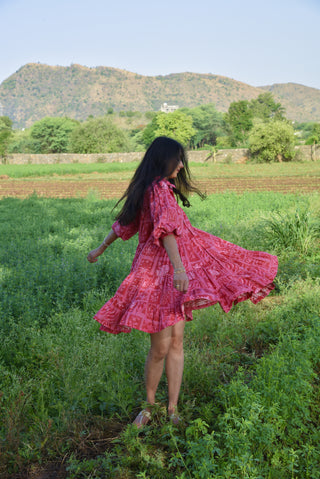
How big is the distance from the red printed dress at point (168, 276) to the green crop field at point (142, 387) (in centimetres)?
56

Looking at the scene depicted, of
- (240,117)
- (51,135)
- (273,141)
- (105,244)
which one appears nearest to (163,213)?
(105,244)

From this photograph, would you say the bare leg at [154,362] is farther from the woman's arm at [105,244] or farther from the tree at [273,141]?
the tree at [273,141]

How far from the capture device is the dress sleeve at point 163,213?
2.51 meters

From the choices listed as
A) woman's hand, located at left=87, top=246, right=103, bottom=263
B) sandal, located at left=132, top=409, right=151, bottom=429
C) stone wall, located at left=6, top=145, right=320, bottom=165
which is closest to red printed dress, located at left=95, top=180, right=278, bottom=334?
woman's hand, located at left=87, top=246, right=103, bottom=263

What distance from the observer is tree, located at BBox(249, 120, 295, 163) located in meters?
41.1

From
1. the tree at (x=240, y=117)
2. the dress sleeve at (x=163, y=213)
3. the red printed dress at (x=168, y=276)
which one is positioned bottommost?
the red printed dress at (x=168, y=276)

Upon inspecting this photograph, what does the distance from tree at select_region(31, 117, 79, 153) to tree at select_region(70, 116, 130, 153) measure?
346 inches

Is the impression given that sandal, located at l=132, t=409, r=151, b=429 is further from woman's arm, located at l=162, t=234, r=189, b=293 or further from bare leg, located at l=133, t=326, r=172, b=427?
woman's arm, located at l=162, t=234, r=189, b=293

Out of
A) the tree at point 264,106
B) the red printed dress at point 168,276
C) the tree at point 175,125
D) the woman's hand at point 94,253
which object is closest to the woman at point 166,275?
the red printed dress at point 168,276

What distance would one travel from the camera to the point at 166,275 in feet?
8.71

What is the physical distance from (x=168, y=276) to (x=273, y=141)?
41.4 meters

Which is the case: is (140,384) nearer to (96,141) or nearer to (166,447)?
(166,447)

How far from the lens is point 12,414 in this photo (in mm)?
2654

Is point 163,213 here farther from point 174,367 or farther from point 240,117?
point 240,117
